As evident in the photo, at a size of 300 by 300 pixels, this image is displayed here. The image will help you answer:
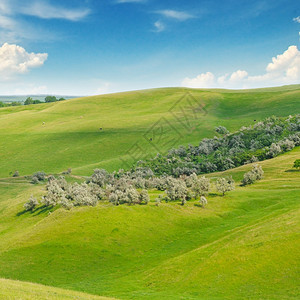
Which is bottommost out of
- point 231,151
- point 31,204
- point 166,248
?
point 166,248

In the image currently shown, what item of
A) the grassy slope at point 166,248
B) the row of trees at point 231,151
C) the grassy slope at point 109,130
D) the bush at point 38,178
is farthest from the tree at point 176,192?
the grassy slope at point 109,130

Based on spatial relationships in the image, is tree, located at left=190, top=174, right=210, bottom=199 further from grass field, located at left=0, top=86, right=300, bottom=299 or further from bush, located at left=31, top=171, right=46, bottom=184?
bush, located at left=31, top=171, right=46, bottom=184

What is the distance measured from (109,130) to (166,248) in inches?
4363

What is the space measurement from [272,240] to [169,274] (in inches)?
445

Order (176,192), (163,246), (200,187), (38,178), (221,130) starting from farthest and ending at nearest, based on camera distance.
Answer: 1. (221,130)
2. (38,178)
3. (200,187)
4. (176,192)
5. (163,246)

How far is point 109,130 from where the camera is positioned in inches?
5728

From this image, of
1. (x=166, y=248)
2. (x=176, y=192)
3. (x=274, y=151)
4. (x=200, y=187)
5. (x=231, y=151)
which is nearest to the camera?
(x=166, y=248)

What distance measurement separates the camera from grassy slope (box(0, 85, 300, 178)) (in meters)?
117

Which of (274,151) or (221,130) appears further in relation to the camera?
(221,130)

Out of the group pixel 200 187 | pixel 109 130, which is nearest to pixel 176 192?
pixel 200 187

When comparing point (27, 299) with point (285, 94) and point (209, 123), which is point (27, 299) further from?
point (285, 94)

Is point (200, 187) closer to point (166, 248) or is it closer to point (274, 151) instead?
point (166, 248)

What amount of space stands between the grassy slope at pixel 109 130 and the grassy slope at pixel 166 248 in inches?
2241

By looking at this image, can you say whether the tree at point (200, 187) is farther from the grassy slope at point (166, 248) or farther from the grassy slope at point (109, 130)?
the grassy slope at point (109, 130)
